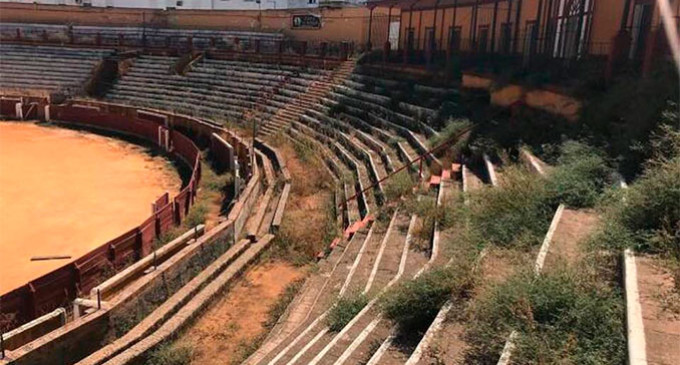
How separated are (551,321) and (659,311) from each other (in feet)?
2.97

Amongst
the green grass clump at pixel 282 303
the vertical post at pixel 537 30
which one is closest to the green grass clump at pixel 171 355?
the green grass clump at pixel 282 303

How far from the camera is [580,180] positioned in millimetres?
8953

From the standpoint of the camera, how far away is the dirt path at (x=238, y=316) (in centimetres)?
861

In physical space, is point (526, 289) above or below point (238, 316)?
above

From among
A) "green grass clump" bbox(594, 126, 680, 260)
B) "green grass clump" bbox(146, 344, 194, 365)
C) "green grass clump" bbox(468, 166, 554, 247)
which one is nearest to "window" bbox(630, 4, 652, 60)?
"green grass clump" bbox(468, 166, 554, 247)

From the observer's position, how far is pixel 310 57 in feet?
103

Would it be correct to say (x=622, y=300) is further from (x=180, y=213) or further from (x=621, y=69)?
(x=180, y=213)

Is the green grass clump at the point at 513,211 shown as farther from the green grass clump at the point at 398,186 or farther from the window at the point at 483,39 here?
the window at the point at 483,39

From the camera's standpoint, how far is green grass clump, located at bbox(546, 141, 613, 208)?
337 inches

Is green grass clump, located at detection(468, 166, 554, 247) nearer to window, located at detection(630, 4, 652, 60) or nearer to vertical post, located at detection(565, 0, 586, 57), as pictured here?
window, located at detection(630, 4, 652, 60)

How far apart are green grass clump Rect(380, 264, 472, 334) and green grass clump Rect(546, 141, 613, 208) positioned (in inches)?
117

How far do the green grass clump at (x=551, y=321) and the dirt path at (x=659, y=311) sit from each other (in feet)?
0.68

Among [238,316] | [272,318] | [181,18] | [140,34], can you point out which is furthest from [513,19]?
[140,34]

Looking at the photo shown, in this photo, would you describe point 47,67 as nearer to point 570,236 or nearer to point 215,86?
point 215,86
